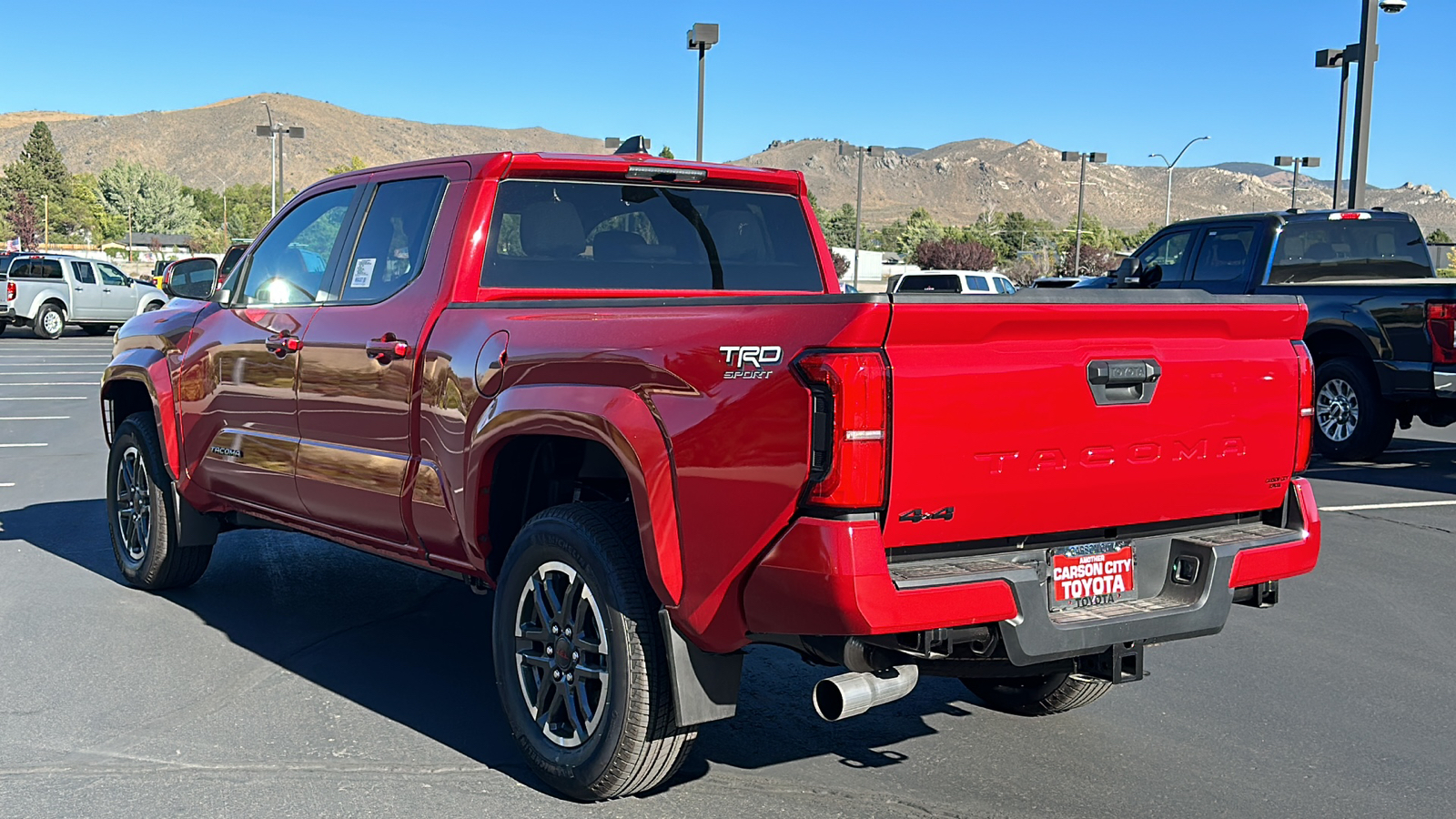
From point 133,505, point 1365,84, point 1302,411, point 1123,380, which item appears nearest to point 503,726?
point 1123,380

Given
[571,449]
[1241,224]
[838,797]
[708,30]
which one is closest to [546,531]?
[571,449]

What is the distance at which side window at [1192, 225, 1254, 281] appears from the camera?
43.8ft

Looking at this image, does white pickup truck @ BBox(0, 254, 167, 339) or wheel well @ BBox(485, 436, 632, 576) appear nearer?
wheel well @ BBox(485, 436, 632, 576)

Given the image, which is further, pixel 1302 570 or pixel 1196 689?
pixel 1196 689

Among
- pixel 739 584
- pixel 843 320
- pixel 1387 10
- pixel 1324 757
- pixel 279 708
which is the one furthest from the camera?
pixel 1387 10

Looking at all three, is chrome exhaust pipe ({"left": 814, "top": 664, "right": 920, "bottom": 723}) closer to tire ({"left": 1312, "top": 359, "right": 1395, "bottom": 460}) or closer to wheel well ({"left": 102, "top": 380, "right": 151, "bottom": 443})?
wheel well ({"left": 102, "top": 380, "right": 151, "bottom": 443})

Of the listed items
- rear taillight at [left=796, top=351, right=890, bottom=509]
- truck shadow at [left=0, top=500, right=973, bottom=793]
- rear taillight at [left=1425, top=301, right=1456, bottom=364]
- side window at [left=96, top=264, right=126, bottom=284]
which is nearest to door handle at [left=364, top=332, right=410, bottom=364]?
truck shadow at [left=0, top=500, right=973, bottom=793]

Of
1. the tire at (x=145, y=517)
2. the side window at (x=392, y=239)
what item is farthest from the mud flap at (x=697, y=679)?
the tire at (x=145, y=517)

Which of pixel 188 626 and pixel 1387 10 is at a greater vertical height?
pixel 1387 10

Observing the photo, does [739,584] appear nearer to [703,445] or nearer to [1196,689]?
[703,445]

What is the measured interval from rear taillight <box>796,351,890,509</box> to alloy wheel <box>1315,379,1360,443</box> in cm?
→ 1012

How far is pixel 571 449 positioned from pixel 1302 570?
2.42 metres

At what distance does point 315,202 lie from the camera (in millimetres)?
6145

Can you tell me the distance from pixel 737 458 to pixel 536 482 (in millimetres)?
1436
